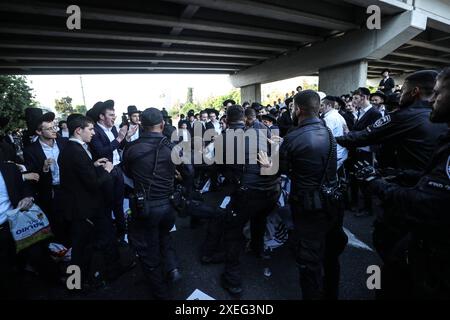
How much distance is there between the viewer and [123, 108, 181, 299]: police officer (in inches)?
98.7

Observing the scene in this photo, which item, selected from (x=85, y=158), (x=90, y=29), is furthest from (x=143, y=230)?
(x=90, y=29)

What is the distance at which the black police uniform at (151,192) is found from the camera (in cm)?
251

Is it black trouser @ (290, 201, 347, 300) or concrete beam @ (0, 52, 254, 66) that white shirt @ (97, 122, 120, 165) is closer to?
black trouser @ (290, 201, 347, 300)

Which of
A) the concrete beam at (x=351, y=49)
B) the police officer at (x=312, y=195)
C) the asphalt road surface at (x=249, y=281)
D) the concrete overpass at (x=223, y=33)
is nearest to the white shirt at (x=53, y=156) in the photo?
the asphalt road surface at (x=249, y=281)

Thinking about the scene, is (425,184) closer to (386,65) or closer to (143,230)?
(143,230)

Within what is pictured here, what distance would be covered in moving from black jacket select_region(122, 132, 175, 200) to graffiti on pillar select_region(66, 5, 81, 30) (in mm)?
7567

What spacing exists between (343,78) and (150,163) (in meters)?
14.1

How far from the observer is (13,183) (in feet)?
8.01

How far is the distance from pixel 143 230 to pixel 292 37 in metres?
12.7

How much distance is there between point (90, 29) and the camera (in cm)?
985

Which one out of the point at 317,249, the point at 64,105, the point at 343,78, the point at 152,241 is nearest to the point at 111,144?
the point at 152,241

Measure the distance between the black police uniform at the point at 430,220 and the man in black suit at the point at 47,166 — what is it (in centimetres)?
367

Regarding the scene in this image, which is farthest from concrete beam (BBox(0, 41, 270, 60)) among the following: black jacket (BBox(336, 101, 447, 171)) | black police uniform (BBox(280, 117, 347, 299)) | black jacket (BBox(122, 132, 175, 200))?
black jacket (BBox(336, 101, 447, 171))

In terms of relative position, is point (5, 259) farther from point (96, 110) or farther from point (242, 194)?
point (242, 194)
